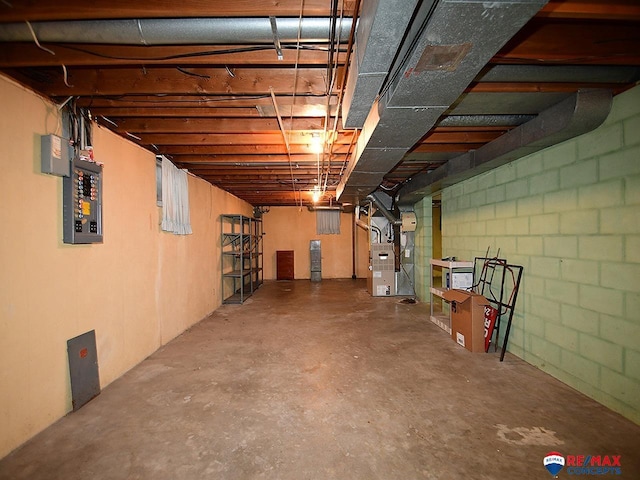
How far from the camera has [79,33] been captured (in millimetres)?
1436

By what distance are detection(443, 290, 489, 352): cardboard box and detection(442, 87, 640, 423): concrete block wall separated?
38 cm

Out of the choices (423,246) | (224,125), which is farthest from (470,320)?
(224,125)

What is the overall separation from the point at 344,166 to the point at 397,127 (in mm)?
2044

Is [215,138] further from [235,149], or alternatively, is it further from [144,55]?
[144,55]

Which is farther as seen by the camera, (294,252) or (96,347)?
(294,252)

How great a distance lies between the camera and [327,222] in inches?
352

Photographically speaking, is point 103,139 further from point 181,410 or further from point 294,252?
point 294,252

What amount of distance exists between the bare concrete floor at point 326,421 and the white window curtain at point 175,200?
1.51 metres

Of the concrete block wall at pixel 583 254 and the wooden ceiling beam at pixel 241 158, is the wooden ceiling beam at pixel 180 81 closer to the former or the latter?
the wooden ceiling beam at pixel 241 158

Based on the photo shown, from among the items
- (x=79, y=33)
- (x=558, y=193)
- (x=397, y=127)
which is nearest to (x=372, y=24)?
(x=397, y=127)

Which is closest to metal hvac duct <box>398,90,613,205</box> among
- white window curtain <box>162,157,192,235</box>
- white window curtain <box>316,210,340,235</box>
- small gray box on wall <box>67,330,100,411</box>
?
white window curtain <box>162,157,192,235</box>

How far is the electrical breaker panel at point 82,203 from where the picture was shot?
2031mm

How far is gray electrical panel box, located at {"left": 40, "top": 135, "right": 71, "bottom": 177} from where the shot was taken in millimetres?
1880

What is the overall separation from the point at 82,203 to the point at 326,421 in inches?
94.6
